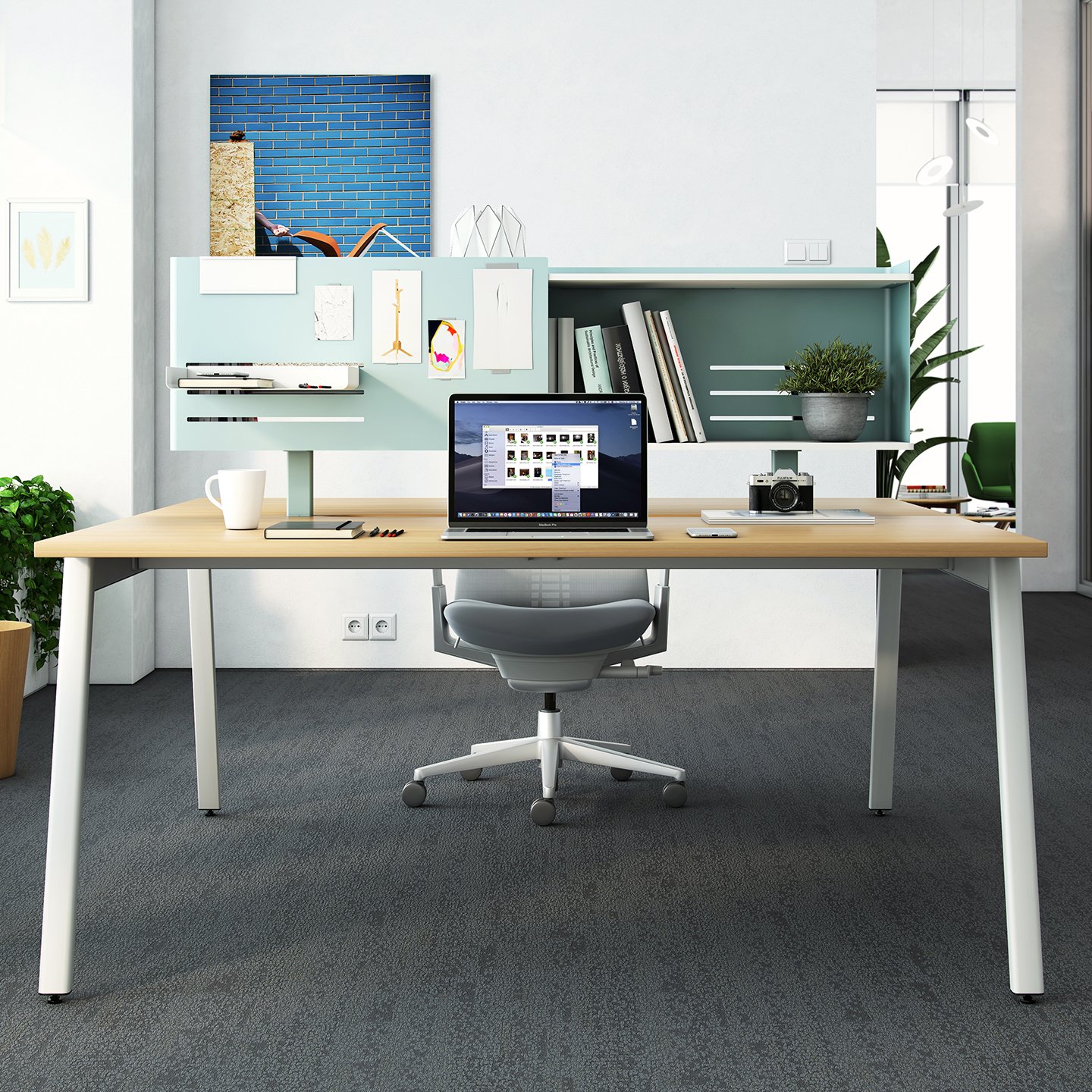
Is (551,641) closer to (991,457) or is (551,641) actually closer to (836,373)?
(836,373)

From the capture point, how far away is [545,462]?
6.44 ft

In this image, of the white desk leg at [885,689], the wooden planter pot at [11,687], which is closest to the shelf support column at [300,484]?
the wooden planter pot at [11,687]

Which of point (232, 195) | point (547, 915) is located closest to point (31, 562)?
point (232, 195)

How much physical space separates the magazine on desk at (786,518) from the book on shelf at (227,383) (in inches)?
36.8

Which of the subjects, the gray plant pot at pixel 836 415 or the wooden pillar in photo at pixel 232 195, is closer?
the gray plant pot at pixel 836 415

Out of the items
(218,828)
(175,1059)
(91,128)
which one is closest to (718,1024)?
(175,1059)

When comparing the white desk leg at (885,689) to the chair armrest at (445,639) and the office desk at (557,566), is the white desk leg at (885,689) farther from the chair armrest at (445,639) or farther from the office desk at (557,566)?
the chair armrest at (445,639)

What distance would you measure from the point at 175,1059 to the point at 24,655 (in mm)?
1621

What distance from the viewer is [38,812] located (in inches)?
101

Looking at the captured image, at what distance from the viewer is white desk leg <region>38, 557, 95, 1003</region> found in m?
1.74

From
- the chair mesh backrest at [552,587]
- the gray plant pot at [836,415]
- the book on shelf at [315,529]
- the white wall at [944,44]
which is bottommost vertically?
the chair mesh backrest at [552,587]

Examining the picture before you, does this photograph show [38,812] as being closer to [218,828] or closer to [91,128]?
[218,828]

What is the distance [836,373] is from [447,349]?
0.87m

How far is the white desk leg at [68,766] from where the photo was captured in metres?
1.74
